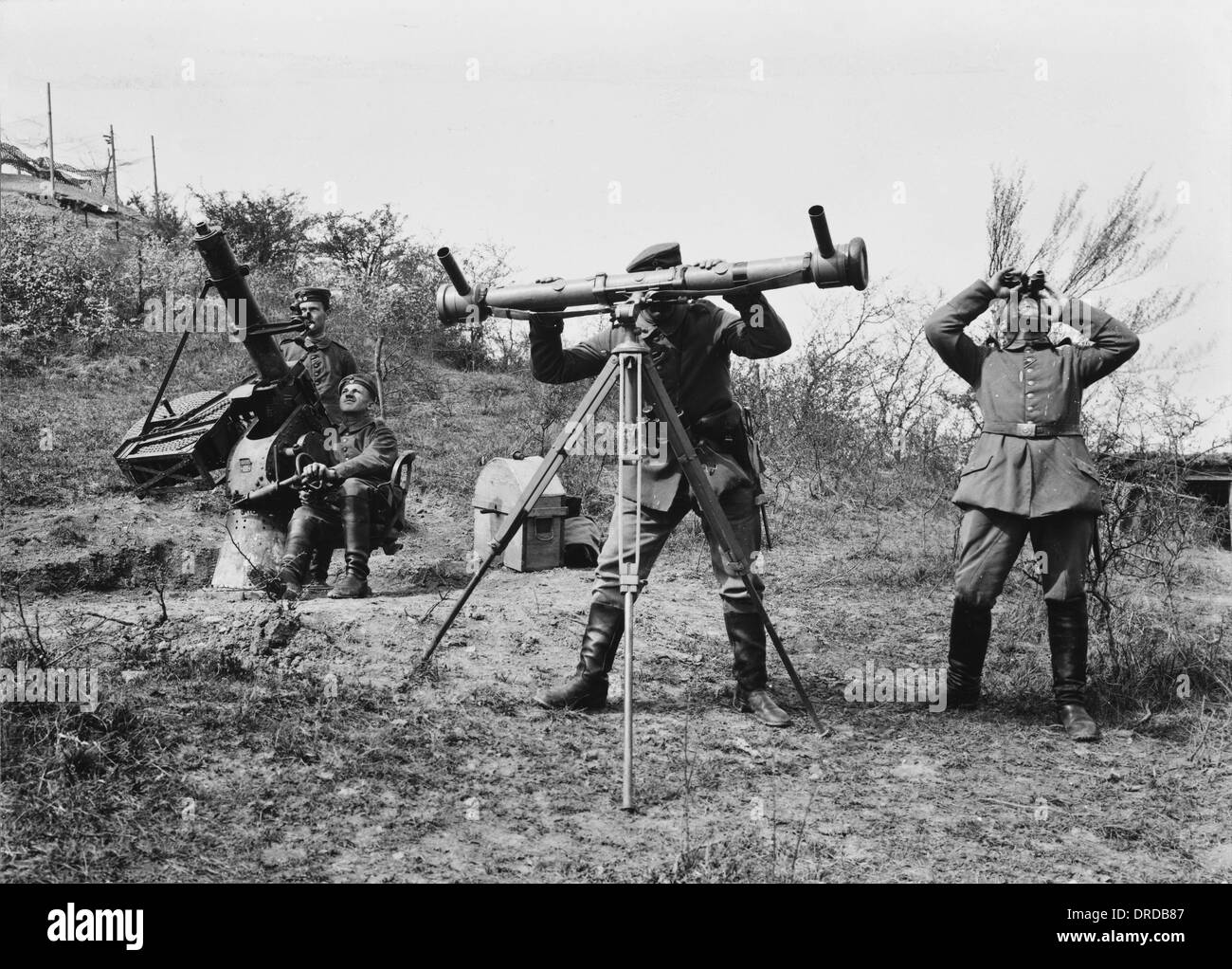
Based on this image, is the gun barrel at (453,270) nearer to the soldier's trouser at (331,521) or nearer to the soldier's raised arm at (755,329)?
the soldier's raised arm at (755,329)

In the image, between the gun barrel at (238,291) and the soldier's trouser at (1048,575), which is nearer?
the soldier's trouser at (1048,575)

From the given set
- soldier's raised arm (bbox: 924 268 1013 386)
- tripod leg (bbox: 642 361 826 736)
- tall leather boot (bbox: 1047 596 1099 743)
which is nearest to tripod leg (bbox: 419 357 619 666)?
tripod leg (bbox: 642 361 826 736)

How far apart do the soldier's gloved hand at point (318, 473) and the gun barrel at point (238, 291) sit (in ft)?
2.65

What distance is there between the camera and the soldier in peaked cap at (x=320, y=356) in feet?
25.3

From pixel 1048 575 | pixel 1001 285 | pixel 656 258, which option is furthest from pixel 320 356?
pixel 1048 575

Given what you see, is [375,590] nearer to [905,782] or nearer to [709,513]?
[709,513]

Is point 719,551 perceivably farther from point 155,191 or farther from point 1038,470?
point 155,191

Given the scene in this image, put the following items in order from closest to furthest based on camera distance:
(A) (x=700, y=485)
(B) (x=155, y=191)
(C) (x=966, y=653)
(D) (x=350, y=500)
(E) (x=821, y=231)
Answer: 1. (E) (x=821, y=231)
2. (A) (x=700, y=485)
3. (C) (x=966, y=653)
4. (D) (x=350, y=500)
5. (B) (x=155, y=191)

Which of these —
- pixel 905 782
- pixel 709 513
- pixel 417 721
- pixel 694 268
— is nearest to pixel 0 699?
pixel 417 721

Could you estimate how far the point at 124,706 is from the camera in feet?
12.7

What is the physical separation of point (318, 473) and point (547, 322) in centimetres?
309

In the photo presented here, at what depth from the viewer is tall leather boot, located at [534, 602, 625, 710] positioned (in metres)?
4.71

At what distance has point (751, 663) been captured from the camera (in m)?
4.84

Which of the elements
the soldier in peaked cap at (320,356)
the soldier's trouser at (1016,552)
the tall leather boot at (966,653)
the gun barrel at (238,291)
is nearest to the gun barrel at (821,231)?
the soldier's trouser at (1016,552)
